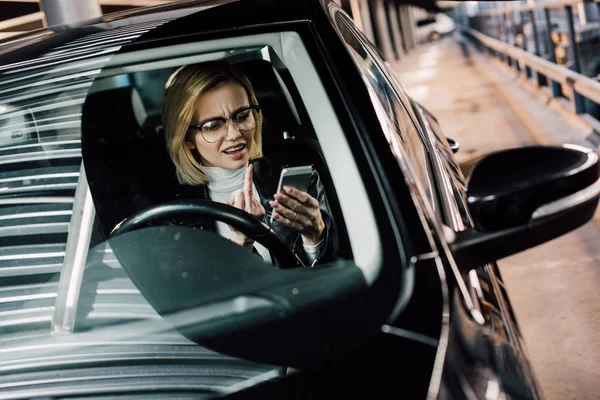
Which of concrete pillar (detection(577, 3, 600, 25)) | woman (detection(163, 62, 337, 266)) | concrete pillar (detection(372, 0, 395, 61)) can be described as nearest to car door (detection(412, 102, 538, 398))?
woman (detection(163, 62, 337, 266))

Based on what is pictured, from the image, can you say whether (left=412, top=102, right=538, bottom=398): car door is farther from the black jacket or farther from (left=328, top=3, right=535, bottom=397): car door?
the black jacket

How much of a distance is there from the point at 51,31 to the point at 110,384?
1.12 m

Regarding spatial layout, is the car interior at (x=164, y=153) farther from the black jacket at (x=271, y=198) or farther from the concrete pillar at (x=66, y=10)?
the concrete pillar at (x=66, y=10)

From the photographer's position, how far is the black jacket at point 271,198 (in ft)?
4.36

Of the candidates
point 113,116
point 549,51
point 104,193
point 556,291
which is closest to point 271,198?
point 104,193

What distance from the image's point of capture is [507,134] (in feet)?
23.6

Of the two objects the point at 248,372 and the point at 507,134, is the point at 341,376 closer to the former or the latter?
the point at 248,372

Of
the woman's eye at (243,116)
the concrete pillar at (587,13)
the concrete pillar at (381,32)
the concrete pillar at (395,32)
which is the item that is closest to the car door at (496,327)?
the woman's eye at (243,116)

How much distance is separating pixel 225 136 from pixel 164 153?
0.57 feet

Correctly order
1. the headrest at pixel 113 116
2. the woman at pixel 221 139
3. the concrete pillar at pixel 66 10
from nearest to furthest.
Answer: the woman at pixel 221 139 → the headrest at pixel 113 116 → the concrete pillar at pixel 66 10

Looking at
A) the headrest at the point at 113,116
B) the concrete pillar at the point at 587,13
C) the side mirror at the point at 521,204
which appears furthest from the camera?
the concrete pillar at the point at 587,13

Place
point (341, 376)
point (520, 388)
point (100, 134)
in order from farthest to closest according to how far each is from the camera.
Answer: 1. point (100, 134)
2. point (520, 388)
3. point (341, 376)

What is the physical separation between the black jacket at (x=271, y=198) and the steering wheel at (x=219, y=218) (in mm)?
20

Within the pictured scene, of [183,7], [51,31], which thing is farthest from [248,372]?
[51,31]
